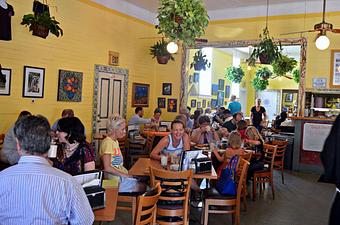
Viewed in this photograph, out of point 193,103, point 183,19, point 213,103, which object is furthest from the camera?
point 213,103

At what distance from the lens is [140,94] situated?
975 cm

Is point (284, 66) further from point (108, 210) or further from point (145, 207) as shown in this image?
point (108, 210)

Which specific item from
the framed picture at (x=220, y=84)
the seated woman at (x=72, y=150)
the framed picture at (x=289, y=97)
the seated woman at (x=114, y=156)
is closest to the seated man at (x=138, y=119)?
the seated woman at (x=114, y=156)

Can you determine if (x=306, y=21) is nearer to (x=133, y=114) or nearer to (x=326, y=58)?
(x=326, y=58)

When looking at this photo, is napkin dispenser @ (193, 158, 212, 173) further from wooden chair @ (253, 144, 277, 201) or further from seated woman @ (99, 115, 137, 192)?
wooden chair @ (253, 144, 277, 201)

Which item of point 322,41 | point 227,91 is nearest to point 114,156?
point 322,41

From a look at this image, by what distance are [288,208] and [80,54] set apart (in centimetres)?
517

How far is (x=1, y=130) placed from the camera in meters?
6.17

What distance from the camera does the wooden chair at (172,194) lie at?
3.54 m

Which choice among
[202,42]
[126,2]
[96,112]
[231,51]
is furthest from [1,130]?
[231,51]

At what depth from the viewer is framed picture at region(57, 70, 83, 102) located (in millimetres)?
7320

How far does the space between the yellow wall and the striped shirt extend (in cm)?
472

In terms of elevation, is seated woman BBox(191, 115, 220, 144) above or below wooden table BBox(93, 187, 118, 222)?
above

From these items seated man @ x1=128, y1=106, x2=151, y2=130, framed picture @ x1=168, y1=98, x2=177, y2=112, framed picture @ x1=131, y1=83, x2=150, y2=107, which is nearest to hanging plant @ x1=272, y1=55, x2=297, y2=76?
framed picture @ x1=168, y1=98, x2=177, y2=112
